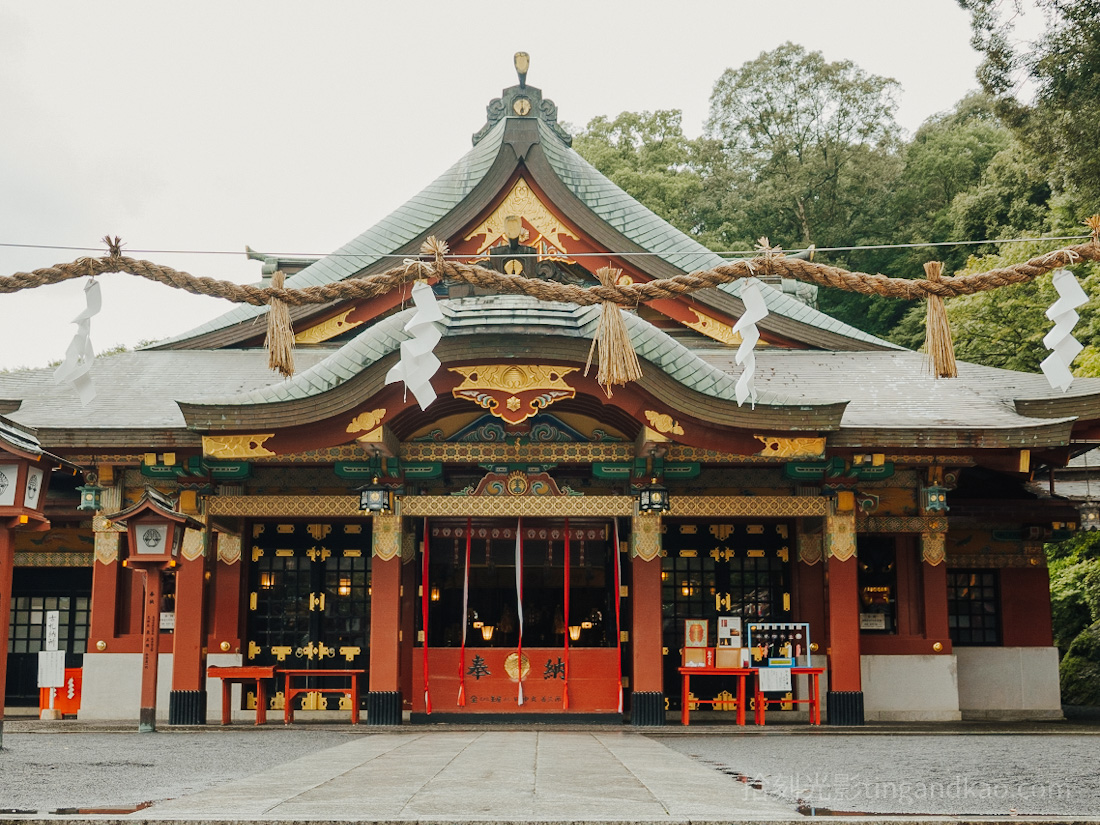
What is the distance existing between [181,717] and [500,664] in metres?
3.90

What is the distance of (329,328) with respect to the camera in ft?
50.8

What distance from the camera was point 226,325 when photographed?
53.3 ft

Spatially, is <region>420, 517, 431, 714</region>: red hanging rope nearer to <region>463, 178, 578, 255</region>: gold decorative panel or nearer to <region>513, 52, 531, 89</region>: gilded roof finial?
<region>463, 178, 578, 255</region>: gold decorative panel

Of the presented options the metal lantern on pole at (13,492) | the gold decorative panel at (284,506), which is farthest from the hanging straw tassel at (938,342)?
the gold decorative panel at (284,506)

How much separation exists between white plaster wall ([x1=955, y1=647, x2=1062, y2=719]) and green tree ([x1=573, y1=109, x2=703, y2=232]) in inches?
950

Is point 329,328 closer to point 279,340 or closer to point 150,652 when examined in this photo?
point 150,652

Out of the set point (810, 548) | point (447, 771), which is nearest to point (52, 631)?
point (447, 771)

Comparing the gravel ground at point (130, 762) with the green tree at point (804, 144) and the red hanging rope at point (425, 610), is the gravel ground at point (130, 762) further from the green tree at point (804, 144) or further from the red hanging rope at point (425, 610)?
the green tree at point (804, 144)

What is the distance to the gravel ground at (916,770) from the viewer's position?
21.3 ft

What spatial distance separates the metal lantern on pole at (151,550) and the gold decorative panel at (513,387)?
11.5 feet

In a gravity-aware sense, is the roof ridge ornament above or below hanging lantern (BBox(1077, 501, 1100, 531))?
above

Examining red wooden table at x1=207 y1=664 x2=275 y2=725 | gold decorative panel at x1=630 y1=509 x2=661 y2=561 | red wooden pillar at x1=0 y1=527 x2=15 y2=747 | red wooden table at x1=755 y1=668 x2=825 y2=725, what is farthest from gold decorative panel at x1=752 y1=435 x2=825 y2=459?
red wooden pillar at x1=0 y1=527 x2=15 y2=747

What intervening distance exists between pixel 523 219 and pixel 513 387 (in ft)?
11.6

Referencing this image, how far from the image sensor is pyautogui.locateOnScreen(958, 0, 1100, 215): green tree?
1530 centimetres
